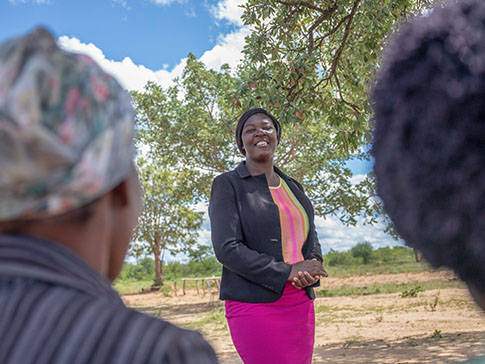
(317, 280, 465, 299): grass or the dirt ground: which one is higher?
(317, 280, 465, 299): grass

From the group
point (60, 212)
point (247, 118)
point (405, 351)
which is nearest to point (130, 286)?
point (405, 351)

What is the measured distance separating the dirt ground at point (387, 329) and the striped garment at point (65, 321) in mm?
3251

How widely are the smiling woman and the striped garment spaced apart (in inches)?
67.2

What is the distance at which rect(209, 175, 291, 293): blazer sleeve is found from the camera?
2.46 metres

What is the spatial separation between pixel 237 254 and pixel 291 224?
390 millimetres

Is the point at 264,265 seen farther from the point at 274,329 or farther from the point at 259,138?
the point at 259,138

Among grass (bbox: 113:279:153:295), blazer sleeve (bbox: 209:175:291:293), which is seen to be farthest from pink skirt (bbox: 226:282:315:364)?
grass (bbox: 113:279:153:295)

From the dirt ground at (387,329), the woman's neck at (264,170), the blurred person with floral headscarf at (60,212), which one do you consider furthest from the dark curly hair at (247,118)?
the blurred person with floral headscarf at (60,212)

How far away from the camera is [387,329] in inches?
341

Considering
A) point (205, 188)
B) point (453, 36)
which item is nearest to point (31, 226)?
point (453, 36)

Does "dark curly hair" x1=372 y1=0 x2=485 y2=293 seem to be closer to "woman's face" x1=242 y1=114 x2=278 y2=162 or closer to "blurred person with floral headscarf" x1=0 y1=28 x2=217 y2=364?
"blurred person with floral headscarf" x1=0 y1=28 x2=217 y2=364

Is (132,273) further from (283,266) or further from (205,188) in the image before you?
(283,266)

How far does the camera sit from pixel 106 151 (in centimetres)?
78

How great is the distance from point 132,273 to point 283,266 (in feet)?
99.5
